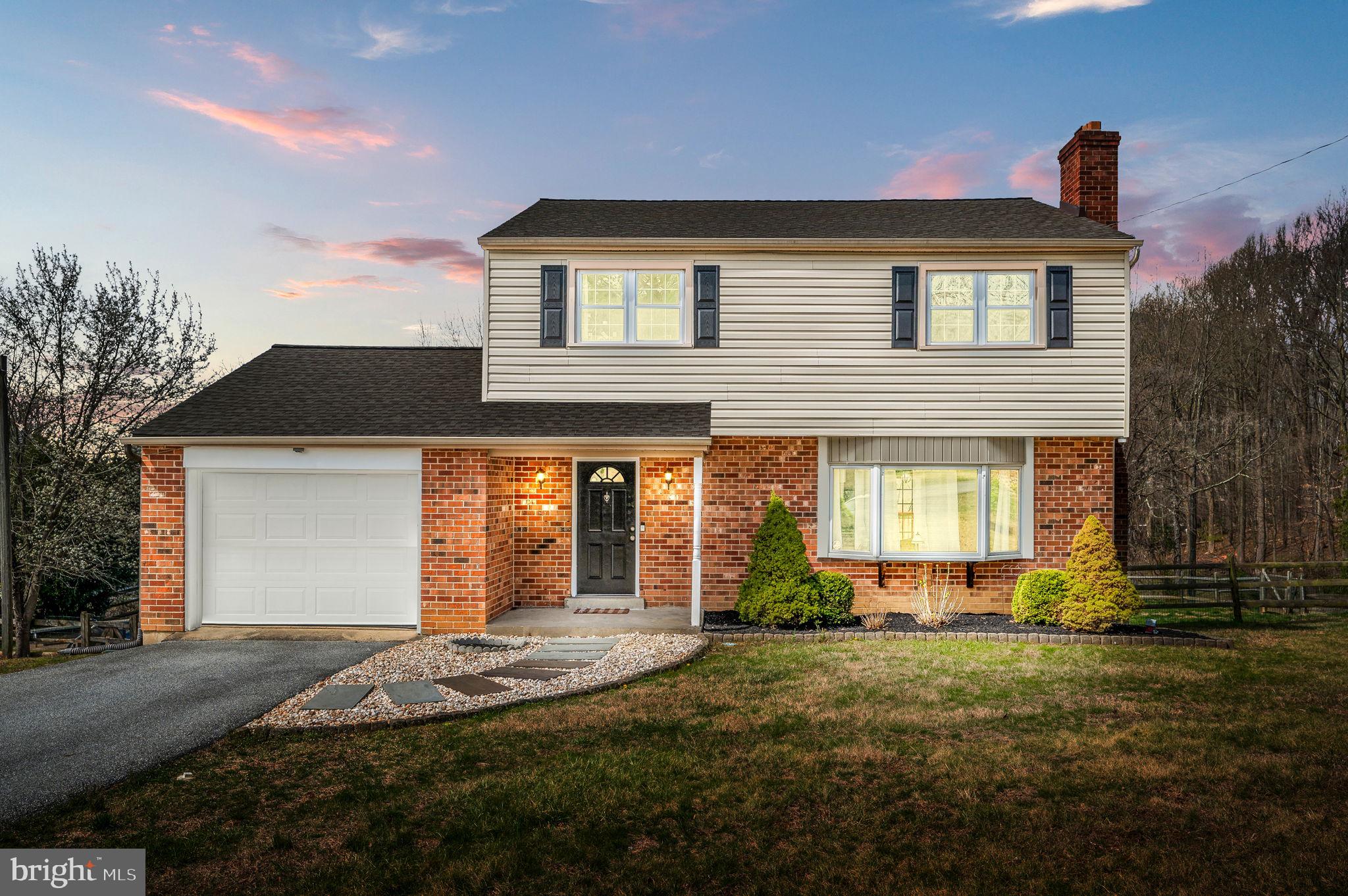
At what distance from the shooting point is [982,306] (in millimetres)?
10562

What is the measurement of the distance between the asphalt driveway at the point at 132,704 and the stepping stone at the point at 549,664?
201cm

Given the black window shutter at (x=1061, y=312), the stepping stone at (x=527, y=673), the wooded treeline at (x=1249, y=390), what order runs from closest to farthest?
the stepping stone at (x=527, y=673), the black window shutter at (x=1061, y=312), the wooded treeline at (x=1249, y=390)

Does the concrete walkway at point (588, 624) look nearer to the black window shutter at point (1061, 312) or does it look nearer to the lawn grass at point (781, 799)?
the lawn grass at point (781, 799)

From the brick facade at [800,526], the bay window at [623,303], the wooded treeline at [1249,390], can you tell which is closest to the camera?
the bay window at [623,303]

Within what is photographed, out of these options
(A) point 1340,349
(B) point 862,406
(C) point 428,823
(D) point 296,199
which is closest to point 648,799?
(C) point 428,823

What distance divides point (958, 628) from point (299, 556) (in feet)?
29.6

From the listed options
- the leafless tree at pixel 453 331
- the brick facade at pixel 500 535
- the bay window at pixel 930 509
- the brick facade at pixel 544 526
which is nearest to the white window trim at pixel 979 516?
the bay window at pixel 930 509

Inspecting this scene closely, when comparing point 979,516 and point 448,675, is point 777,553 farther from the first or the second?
point 448,675

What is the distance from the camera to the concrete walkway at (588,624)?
9.59 meters

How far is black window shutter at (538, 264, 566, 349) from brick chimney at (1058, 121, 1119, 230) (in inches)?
328

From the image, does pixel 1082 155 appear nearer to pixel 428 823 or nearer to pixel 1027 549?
pixel 1027 549

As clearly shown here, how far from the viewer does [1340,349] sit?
64.3 ft

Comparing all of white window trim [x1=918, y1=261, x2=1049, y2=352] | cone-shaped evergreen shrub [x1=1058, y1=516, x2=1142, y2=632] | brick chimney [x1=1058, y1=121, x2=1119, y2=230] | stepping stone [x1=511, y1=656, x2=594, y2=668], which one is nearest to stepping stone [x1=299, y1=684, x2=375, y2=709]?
stepping stone [x1=511, y1=656, x2=594, y2=668]

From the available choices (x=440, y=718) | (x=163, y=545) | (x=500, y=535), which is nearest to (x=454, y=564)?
(x=500, y=535)
